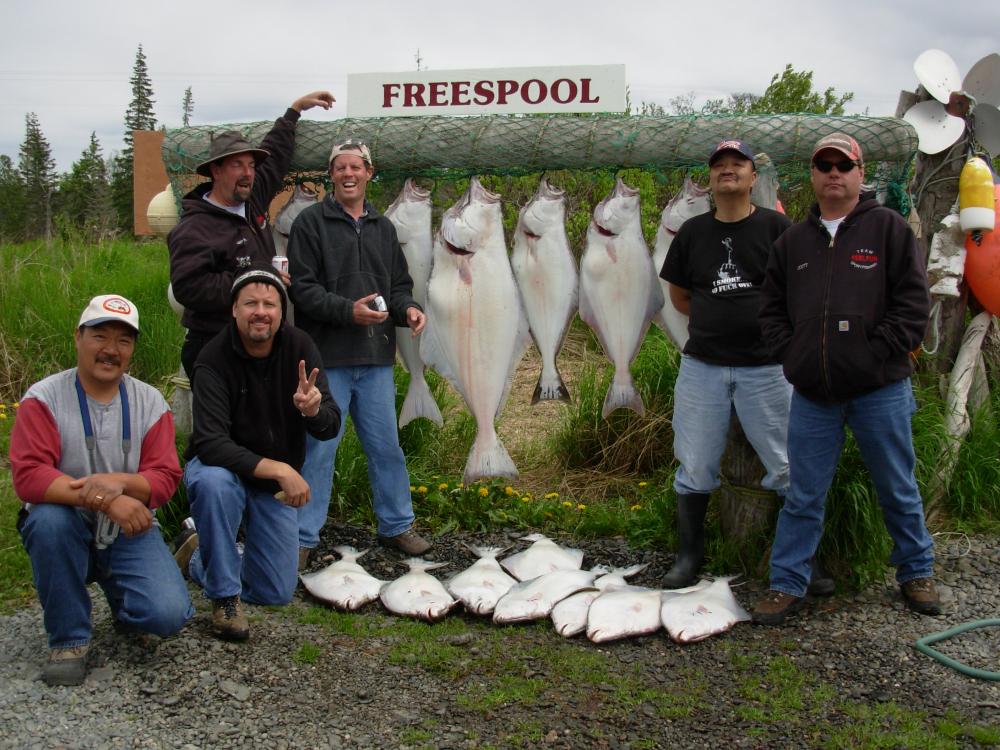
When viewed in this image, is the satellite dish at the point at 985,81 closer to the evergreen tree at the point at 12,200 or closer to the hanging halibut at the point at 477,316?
the hanging halibut at the point at 477,316

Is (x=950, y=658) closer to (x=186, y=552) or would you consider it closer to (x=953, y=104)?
(x=953, y=104)

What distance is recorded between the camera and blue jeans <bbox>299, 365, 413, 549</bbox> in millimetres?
4418

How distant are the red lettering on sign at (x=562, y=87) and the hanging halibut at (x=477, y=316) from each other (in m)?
0.57

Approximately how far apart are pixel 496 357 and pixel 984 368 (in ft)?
9.96

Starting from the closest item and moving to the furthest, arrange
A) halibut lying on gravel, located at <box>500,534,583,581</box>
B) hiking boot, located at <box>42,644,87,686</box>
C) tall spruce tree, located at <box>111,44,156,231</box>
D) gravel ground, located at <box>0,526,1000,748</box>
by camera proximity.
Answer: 1. gravel ground, located at <box>0,526,1000,748</box>
2. hiking boot, located at <box>42,644,87,686</box>
3. halibut lying on gravel, located at <box>500,534,583,581</box>
4. tall spruce tree, located at <box>111,44,156,231</box>

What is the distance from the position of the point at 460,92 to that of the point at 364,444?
1.84 metres

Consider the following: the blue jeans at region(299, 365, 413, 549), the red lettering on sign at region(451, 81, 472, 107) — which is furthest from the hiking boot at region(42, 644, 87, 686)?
the red lettering on sign at region(451, 81, 472, 107)

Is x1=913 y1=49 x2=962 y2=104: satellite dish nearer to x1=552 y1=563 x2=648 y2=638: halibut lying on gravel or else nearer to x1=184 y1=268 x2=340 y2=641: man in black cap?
x1=552 y1=563 x2=648 y2=638: halibut lying on gravel

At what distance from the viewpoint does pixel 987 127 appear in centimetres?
492

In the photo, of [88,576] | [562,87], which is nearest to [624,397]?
[562,87]

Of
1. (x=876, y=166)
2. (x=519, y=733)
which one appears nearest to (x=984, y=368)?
(x=876, y=166)

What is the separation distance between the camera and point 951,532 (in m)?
4.96

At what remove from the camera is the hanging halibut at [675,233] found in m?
4.41

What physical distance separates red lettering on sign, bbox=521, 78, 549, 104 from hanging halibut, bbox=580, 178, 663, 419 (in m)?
0.58
